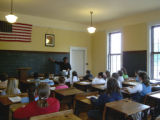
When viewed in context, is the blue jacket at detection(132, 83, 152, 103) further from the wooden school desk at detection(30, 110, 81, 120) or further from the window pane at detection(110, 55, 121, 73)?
the window pane at detection(110, 55, 121, 73)

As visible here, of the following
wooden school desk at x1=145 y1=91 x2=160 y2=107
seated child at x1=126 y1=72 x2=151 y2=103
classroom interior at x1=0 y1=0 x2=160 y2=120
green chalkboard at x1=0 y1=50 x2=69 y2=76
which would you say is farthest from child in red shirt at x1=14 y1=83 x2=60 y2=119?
green chalkboard at x1=0 y1=50 x2=69 y2=76

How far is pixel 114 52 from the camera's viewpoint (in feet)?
25.2

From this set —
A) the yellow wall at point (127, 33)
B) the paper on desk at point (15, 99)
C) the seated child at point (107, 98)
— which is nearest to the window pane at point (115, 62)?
the yellow wall at point (127, 33)

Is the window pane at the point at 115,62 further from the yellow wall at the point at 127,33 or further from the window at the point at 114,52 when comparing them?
the yellow wall at the point at 127,33

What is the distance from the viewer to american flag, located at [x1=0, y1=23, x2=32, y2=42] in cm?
604

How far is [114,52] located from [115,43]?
1.56 feet

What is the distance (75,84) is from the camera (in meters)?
5.02

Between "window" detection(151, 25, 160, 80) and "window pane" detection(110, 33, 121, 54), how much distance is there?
1.70 meters

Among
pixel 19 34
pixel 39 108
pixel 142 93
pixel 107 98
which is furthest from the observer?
pixel 19 34

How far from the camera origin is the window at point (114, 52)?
295 inches

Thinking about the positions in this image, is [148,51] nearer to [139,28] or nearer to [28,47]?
[139,28]

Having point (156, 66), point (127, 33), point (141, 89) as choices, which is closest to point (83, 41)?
point (127, 33)

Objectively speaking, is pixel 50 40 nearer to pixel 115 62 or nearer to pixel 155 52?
pixel 115 62

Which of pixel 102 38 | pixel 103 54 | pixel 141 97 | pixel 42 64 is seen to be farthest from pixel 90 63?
pixel 141 97
